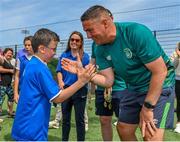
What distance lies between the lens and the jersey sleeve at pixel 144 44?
392 cm

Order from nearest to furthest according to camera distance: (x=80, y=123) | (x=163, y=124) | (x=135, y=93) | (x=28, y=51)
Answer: (x=163, y=124), (x=135, y=93), (x=80, y=123), (x=28, y=51)

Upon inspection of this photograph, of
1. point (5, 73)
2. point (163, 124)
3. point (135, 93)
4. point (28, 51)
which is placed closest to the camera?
point (163, 124)

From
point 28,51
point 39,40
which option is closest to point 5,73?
point 28,51

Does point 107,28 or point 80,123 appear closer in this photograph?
point 107,28

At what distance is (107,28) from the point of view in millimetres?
4125

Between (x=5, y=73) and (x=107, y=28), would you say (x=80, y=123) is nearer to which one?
(x=107, y=28)

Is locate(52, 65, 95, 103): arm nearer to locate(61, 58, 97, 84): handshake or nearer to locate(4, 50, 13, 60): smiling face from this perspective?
locate(61, 58, 97, 84): handshake

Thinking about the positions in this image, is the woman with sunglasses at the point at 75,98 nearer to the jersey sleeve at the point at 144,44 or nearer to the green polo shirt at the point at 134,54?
the green polo shirt at the point at 134,54

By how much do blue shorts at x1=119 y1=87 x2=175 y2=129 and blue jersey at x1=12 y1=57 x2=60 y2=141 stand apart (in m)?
0.94

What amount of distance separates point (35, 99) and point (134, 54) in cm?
107

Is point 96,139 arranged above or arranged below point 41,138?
below

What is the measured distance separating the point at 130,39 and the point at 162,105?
777 mm

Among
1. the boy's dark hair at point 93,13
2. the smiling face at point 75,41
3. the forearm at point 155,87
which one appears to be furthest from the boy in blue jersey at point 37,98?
the smiling face at point 75,41

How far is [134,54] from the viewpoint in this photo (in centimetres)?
410
